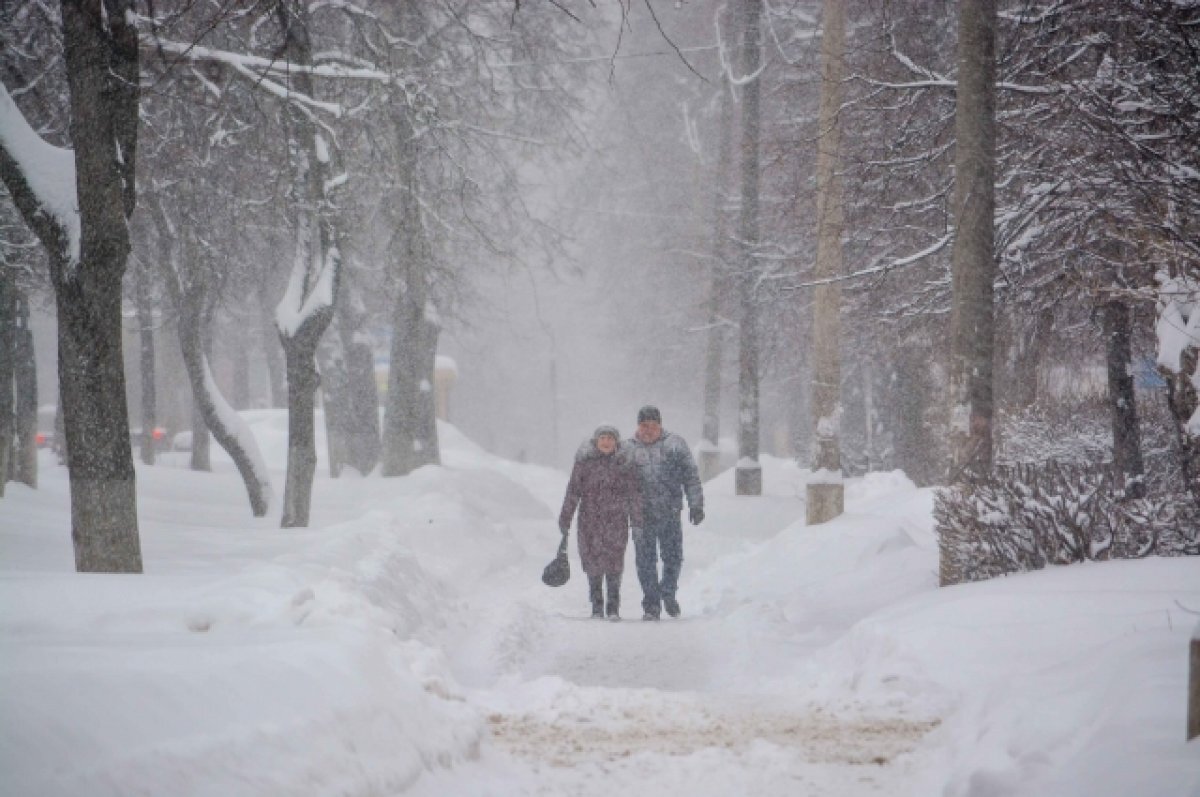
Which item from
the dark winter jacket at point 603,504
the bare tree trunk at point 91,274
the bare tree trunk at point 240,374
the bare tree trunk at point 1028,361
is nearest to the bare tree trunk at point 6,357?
the bare tree trunk at point 91,274

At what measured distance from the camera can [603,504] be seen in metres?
10.2

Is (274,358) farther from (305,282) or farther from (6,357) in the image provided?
(305,282)

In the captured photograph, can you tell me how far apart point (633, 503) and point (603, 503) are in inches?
12.4

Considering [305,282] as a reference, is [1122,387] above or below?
below

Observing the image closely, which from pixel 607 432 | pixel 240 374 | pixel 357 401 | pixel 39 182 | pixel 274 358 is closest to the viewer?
pixel 39 182

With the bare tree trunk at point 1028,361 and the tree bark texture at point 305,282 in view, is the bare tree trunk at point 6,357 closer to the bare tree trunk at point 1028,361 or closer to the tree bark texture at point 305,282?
the tree bark texture at point 305,282

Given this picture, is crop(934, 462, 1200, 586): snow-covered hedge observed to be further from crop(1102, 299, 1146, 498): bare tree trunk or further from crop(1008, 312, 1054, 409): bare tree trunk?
crop(1008, 312, 1054, 409): bare tree trunk

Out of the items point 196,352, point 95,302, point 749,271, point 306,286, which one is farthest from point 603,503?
point 749,271

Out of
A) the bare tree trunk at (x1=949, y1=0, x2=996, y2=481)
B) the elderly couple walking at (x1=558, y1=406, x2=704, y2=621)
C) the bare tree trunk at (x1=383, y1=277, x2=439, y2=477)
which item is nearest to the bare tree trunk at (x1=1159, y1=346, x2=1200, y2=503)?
the bare tree trunk at (x1=949, y1=0, x2=996, y2=481)

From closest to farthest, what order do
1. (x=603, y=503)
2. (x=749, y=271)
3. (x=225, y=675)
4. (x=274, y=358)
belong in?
(x=225, y=675) < (x=603, y=503) < (x=749, y=271) < (x=274, y=358)

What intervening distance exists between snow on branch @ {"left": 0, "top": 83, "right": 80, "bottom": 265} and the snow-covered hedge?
646 centimetres

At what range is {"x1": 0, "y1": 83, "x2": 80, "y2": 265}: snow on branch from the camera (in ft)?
22.0

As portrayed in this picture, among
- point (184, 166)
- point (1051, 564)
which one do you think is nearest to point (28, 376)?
point (184, 166)

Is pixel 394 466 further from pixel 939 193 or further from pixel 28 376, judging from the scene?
pixel 939 193
